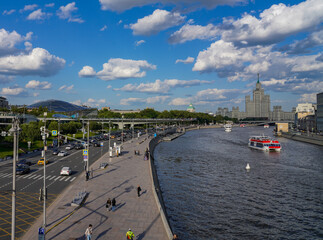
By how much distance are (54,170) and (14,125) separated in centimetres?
3150

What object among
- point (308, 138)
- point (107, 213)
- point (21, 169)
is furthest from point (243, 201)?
point (308, 138)

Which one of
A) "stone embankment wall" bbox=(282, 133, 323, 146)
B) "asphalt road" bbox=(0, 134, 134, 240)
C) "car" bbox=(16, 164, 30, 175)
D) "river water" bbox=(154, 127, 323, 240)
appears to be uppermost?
"car" bbox=(16, 164, 30, 175)

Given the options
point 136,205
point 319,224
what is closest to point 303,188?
point 319,224

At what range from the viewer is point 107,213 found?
25.0 metres

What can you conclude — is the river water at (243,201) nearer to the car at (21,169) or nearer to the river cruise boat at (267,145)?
the car at (21,169)

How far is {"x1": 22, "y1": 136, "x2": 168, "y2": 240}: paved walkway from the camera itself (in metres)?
20.7

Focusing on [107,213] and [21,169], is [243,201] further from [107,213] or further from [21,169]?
[21,169]

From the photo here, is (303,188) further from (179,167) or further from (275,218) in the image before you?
(179,167)

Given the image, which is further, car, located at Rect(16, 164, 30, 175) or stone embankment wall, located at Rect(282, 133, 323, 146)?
stone embankment wall, located at Rect(282, 133, 323, 146)

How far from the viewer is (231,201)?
3600cm

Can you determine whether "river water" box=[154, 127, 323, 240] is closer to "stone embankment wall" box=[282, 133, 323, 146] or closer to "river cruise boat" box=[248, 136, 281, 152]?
"river cruise boat" box=[248, 136, 281, 152]

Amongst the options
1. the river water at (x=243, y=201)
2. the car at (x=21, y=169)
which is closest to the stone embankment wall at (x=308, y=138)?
the river water at (x=243, y=201)

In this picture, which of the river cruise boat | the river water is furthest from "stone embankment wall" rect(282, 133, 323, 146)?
the river water

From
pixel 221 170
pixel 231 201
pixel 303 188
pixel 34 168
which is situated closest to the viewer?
pixel 231 201
